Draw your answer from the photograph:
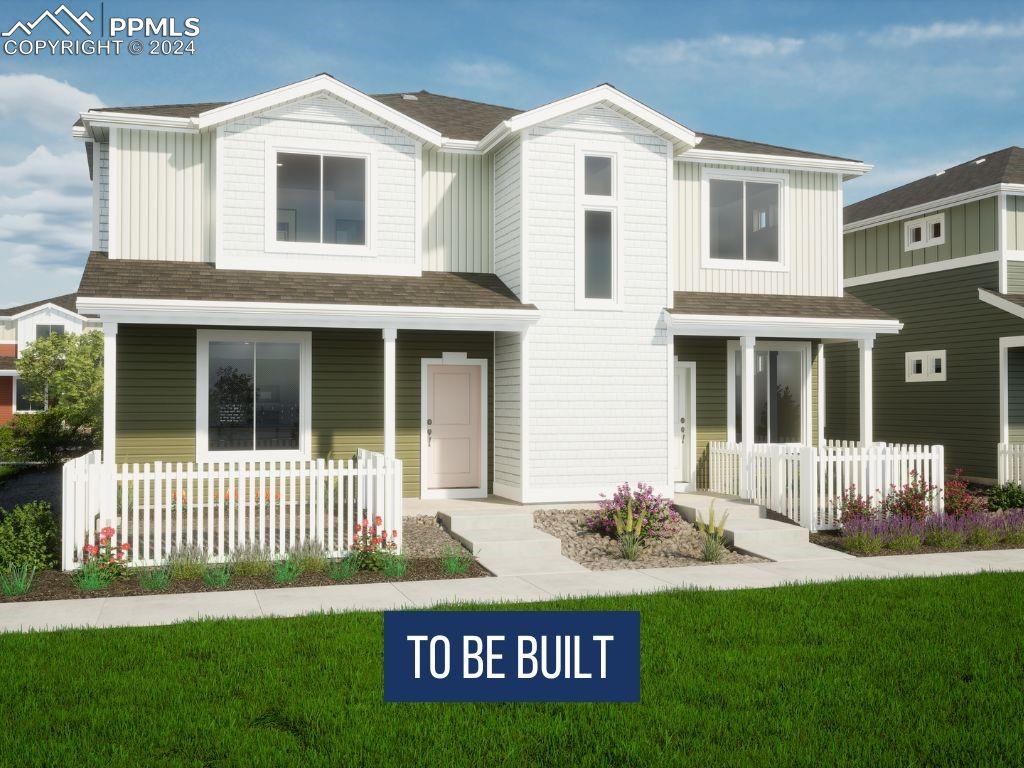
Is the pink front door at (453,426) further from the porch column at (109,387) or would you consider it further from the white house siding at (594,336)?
the porch column at (109,387)

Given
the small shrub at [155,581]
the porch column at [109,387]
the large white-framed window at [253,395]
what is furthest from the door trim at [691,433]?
the small shrub at [155,581]

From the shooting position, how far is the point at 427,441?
1505 centimetres

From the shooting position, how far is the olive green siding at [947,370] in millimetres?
18578

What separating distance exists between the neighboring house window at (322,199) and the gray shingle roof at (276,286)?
72 centimetres

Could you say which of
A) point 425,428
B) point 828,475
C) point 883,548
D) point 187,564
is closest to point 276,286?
point 425,428

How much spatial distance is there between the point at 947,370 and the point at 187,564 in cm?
1650

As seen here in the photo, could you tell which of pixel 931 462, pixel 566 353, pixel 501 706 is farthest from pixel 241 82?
pixel 501 706

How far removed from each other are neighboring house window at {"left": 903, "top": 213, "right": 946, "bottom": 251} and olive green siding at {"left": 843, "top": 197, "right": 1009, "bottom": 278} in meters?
0.09

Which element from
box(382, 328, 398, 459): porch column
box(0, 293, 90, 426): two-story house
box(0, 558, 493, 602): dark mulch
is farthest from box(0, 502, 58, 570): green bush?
box(0, 293, 90, 426): two-story house

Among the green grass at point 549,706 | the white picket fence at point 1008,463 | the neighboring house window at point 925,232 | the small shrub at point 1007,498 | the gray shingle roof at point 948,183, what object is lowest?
the green grass at point 549,706

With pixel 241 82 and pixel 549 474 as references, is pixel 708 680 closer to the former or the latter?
pixel 549 474

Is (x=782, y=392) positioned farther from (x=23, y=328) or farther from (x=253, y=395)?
(x=23, y=328)

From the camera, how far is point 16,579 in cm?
870

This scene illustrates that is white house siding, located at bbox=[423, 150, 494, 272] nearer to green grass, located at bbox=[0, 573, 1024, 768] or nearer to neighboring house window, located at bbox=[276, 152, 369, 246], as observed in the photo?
neighboring house window, located at bbox=[276, 152, 369, 246]
